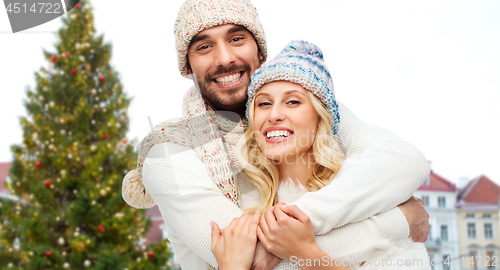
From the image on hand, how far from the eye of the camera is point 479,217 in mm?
14125

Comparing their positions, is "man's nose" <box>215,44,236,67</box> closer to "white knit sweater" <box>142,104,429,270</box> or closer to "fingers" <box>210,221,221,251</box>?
"white knit sweater" <box>142,104,429,270</box>

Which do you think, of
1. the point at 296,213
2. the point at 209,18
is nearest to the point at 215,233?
the point at 296,213

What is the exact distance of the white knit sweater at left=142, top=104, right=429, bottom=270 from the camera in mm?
1535

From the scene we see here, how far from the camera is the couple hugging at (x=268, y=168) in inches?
59.4

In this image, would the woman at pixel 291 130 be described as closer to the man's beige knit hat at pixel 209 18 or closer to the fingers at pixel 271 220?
the fingers at pixel 271 220

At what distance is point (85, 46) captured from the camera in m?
5.93

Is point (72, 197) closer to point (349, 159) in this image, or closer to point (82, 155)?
point (82, 155)

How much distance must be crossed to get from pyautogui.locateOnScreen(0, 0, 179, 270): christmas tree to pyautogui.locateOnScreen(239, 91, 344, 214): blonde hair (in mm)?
3788

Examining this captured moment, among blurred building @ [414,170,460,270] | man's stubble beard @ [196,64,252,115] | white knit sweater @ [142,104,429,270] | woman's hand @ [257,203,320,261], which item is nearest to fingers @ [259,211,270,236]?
woman's hand @ [257,203,320,261]

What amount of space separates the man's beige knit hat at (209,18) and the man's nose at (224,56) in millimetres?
118

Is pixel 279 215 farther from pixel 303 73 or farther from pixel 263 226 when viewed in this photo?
pixel 303 73

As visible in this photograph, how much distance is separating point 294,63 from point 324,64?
0.68 ft

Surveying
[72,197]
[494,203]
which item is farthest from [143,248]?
[494,203]

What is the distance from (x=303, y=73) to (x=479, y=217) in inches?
583
